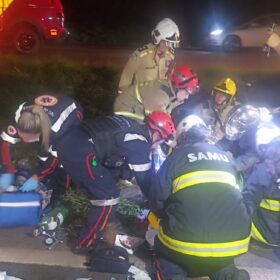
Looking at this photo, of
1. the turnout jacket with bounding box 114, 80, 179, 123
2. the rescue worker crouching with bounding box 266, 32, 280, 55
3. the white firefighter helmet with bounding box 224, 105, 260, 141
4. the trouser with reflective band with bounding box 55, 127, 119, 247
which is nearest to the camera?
the trouser with reflective band with bounding box 55, 127, 119, 247

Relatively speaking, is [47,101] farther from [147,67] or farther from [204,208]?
[147,67]

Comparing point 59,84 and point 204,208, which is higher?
point 204,208

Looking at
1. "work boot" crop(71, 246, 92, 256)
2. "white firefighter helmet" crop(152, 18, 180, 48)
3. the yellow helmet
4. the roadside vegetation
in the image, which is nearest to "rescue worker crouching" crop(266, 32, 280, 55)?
the yellow helmet

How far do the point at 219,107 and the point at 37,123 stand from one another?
8.55 feet

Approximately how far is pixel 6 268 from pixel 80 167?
922mm

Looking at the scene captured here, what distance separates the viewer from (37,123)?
4555 millimetres

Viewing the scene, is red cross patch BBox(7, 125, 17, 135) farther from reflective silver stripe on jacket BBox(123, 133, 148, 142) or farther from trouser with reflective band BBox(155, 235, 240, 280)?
A: trouser with reflective band BBox(155, 235, 240, 280)

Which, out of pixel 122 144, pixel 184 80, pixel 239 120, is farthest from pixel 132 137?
pixel 184 80

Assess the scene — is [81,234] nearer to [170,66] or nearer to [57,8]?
[170,66]

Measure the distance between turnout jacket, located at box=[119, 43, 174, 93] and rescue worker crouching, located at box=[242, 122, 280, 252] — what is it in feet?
6.79

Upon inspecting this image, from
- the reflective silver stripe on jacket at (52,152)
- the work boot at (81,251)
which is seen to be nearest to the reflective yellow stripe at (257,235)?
the work boot at (81,251)

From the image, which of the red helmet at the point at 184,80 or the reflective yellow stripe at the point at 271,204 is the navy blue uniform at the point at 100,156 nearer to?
the reflective yellow stripe at the point at 271,204

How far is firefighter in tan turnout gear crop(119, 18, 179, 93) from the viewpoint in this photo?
6766 millimetres

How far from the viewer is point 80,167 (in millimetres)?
4664
